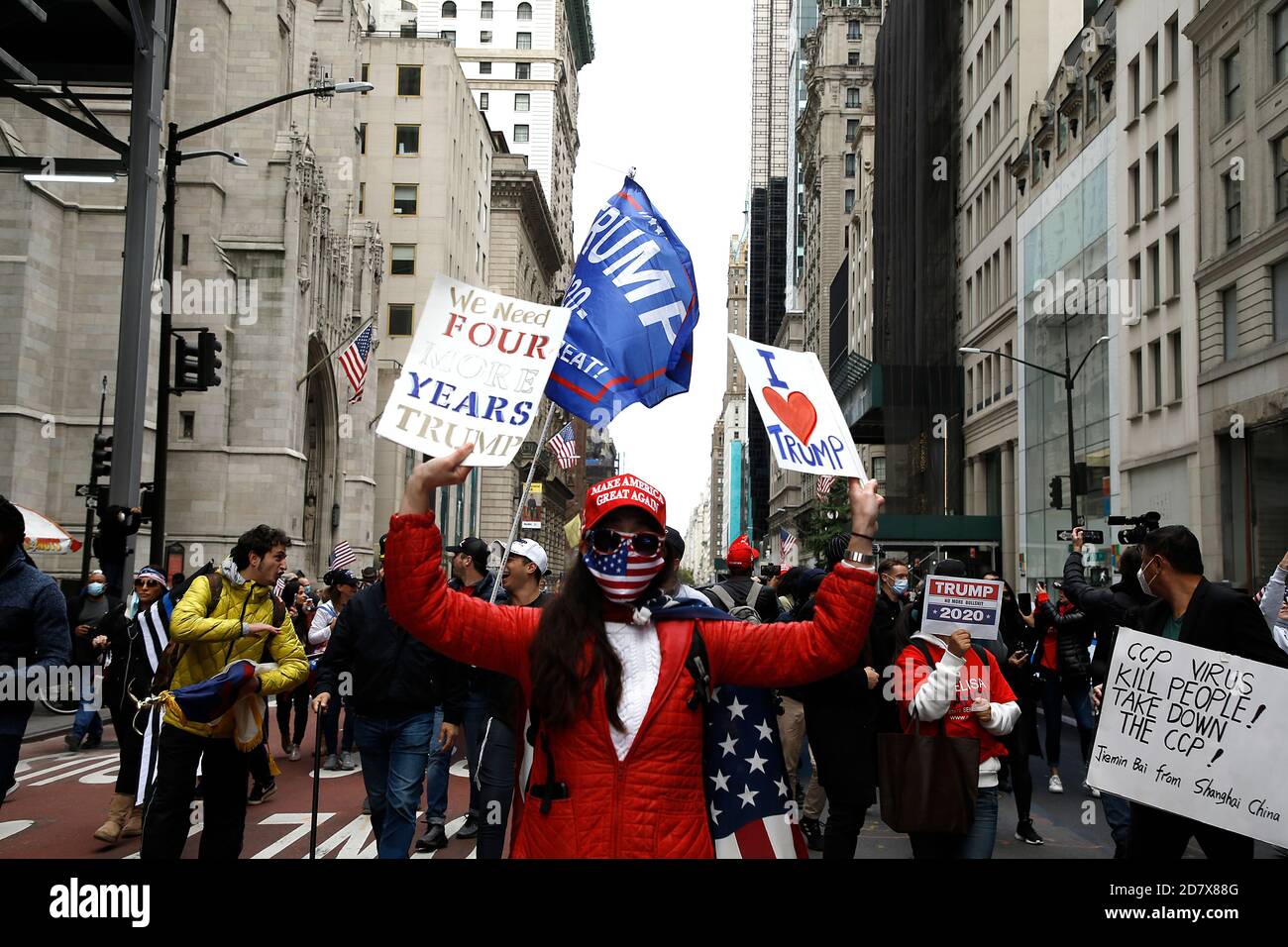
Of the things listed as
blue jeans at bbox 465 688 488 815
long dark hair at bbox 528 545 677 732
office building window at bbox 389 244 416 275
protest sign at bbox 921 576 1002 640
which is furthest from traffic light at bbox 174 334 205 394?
office building window at bbox 389 244 416 275

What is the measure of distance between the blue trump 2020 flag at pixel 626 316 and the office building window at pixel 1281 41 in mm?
23666

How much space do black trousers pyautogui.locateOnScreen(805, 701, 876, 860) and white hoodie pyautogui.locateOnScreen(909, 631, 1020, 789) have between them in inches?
40.2

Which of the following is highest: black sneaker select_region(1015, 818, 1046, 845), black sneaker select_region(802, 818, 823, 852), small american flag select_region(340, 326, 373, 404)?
small american flag select_region(340, 326, 373, 404)

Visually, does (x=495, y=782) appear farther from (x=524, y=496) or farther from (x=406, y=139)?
(x=406, y=139)

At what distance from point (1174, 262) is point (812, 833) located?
27718mm

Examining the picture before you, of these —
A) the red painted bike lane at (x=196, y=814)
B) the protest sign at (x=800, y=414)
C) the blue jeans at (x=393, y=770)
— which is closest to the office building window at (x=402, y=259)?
the red painted bike lane at (x=196, y=814)

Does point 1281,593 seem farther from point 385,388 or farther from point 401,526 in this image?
point 385,388

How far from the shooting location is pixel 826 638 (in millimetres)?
3439

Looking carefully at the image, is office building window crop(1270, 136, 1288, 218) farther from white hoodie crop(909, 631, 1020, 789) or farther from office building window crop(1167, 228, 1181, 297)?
white hoodie crop(909, 631, 1020, 789)

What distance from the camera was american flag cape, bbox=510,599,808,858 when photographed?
3.44 meters

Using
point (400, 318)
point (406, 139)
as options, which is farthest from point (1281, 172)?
point (406, 139)

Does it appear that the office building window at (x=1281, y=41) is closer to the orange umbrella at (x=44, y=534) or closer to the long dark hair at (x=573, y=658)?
the orange umbrella at (x=44, y=534)

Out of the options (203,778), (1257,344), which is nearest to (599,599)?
(203,778)

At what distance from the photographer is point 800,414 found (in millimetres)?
4680
